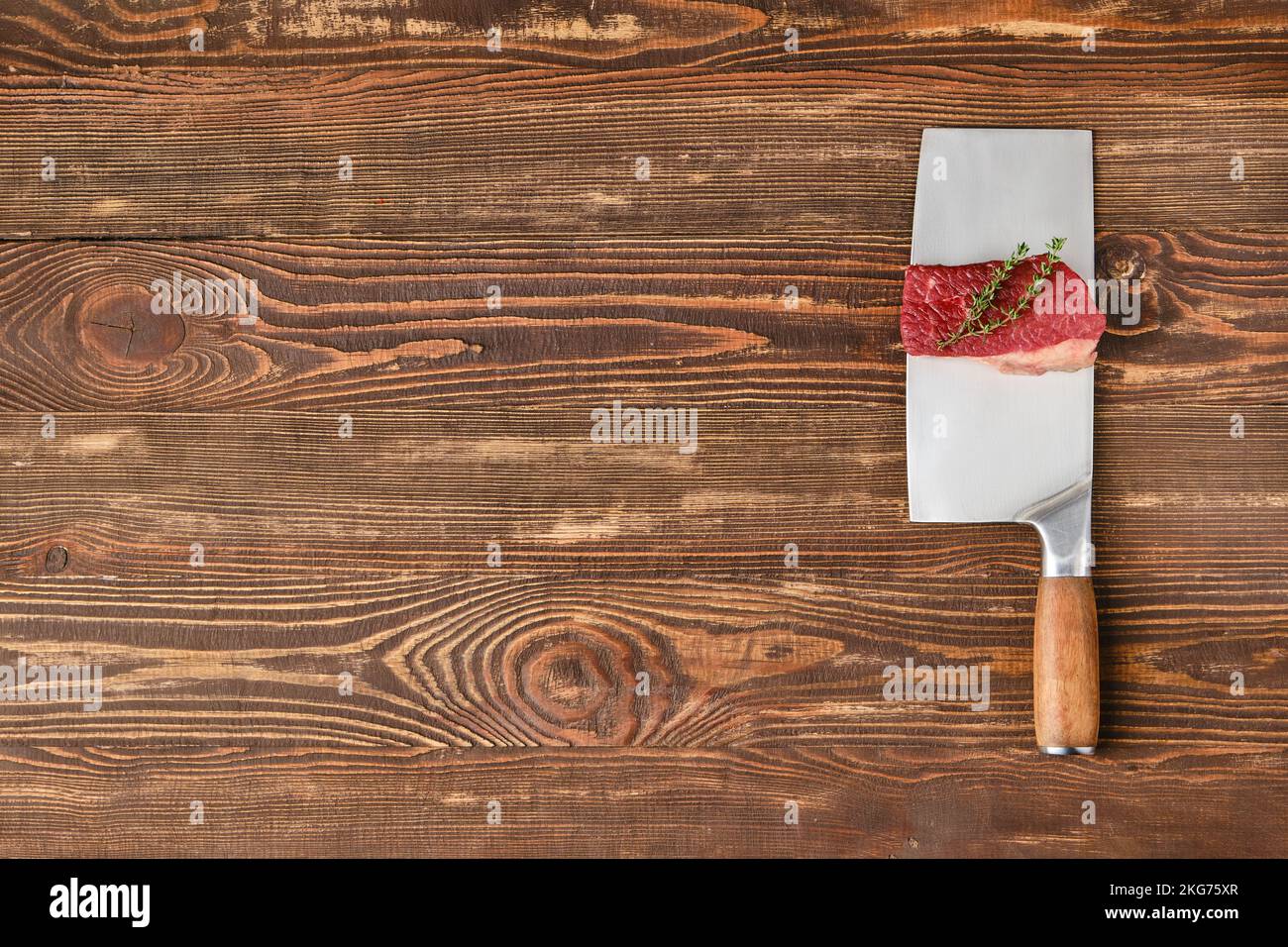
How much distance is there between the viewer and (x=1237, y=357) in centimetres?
138

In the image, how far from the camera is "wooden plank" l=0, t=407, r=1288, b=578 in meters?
1.39

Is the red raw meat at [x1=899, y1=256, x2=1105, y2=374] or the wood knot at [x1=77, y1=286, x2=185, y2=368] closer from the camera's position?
the red raw meat at [x1=899, y1=256, x2=1105, y2=374]

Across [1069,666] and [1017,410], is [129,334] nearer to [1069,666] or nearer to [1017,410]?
[1017,410]

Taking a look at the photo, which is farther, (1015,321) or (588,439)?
(588,439)

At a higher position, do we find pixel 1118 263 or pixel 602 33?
pixel 602 33

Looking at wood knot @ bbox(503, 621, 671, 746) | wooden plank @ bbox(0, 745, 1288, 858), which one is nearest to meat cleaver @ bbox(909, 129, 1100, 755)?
wooden plank @ bbox(0, 745, 1288, 858)

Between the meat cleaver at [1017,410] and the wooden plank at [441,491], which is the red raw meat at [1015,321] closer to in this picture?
the meat cleaver at [1017,410]

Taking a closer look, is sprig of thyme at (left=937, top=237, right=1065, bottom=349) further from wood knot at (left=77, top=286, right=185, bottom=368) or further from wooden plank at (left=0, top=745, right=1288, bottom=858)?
wood knot at (left=77, top=286, right=185, bottom=368)

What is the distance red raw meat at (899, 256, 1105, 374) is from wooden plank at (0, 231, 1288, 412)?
0.27 ft

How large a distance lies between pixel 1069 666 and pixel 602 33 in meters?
1.18

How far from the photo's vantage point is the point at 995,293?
130 centimetres

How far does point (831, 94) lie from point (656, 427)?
0.59 meters

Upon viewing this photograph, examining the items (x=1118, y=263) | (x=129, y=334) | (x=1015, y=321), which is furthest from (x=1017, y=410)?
(x=129, y=334)

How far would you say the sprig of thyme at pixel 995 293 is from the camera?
1272mm
